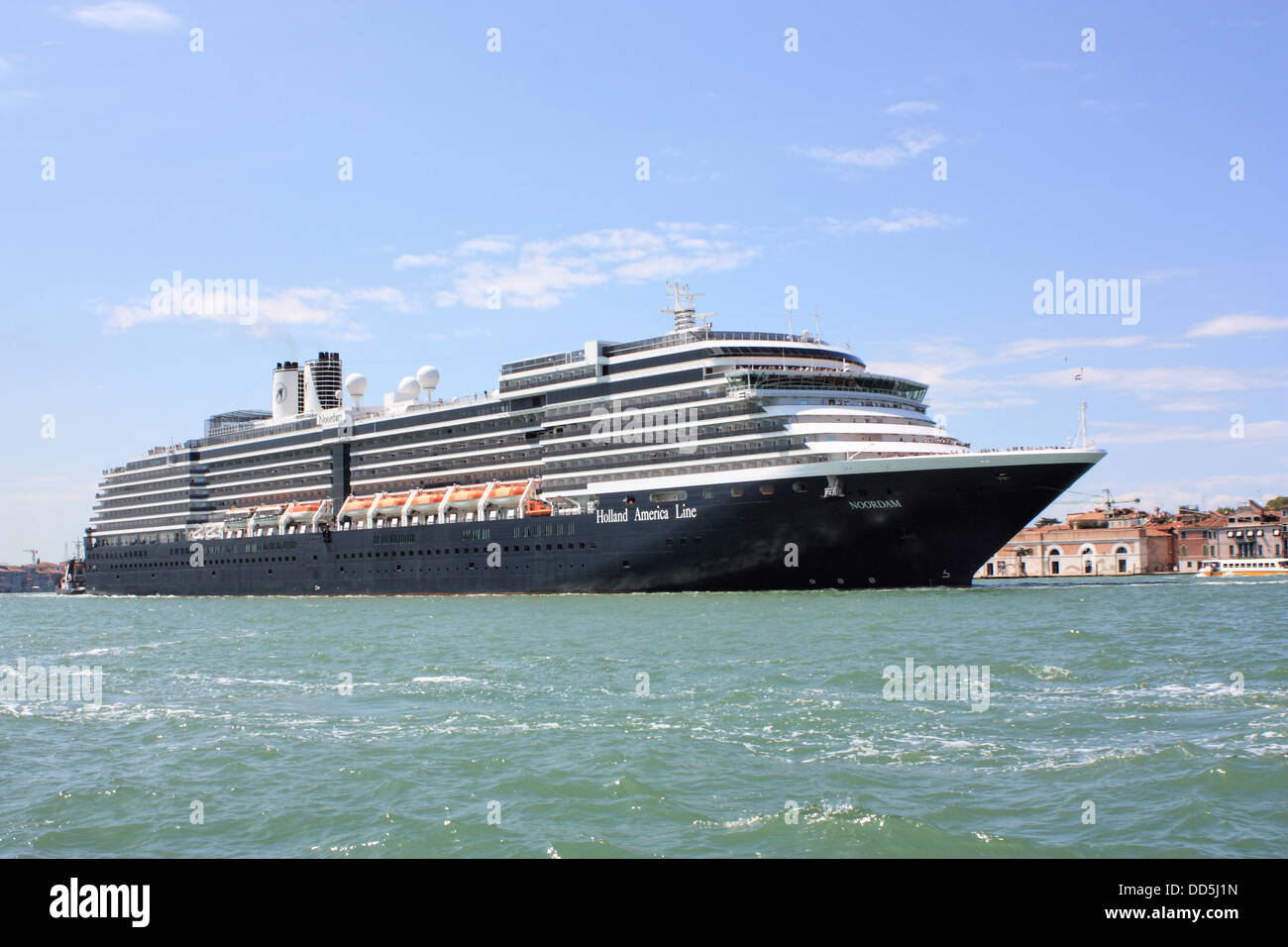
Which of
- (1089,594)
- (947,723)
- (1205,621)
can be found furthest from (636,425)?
(947,723)

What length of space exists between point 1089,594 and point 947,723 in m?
35.6

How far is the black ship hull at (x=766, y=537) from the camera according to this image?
46.7m

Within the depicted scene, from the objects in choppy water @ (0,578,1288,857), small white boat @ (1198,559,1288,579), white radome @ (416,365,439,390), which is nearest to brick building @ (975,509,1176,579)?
small white boat @ (1198,559,1288,579)

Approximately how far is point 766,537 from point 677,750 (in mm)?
34189

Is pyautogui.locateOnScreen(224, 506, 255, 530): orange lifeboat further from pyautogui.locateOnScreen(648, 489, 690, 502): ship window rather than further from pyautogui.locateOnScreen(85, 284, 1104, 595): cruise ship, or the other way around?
pyautogui.locateOnScreen(648, 489, 690, 502): ship window

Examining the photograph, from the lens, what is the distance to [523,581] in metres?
59.2

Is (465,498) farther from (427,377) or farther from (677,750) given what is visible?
(677,750)

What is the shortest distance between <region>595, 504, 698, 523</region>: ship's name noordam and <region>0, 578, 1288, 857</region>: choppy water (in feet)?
66.6

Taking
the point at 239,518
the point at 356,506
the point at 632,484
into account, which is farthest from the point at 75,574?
the point at 632,484

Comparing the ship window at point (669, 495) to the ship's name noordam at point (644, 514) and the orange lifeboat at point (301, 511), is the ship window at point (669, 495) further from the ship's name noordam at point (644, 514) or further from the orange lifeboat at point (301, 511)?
the orange lifeboat at point (301, 511)

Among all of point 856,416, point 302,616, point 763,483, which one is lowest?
point 302,616

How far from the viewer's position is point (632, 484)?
183 feet

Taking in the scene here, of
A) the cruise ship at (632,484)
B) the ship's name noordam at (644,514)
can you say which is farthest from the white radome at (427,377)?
the ship's name noordam at (644,514)
